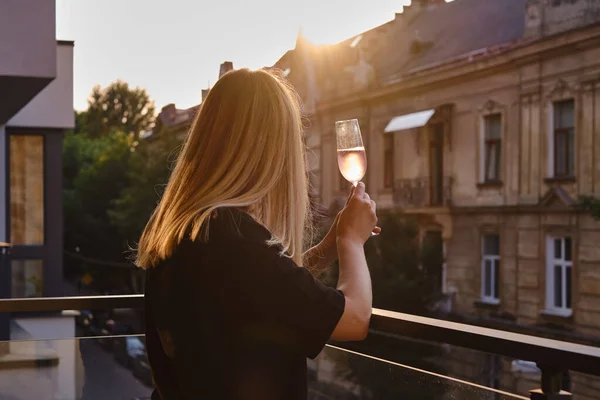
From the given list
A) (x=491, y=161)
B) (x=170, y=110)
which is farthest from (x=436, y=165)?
(x=170, y=110)

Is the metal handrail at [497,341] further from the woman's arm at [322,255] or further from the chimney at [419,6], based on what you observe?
the chimney at [419,6]

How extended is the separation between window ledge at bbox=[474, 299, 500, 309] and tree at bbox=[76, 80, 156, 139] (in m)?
37.6

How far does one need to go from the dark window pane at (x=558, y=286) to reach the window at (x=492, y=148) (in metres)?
3.25

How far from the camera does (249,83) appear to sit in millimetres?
1542

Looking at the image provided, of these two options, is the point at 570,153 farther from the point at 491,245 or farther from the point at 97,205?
the point at 97,205

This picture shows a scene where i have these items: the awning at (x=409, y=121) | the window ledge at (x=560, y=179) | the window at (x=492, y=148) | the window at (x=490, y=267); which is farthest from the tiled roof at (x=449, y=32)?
the window at (x=490, y=267)

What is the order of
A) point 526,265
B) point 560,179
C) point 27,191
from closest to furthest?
point 27,191
point 560,179
point 526,265

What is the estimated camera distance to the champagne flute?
2.00 meters

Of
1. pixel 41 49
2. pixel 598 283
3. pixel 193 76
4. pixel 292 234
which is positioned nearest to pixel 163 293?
pixel 292 234

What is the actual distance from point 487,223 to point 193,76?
43844mm

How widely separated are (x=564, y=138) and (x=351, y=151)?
23.9 meters

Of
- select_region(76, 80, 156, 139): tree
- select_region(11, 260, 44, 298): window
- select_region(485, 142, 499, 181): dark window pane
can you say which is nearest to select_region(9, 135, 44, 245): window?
select_region(11, 260, 44, 298): window

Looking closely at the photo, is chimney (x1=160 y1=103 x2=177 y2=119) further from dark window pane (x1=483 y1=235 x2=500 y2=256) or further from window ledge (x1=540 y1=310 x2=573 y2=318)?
window ledge (x1=540 y1=310 x2=573 y2=318)

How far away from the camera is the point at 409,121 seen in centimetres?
2783
